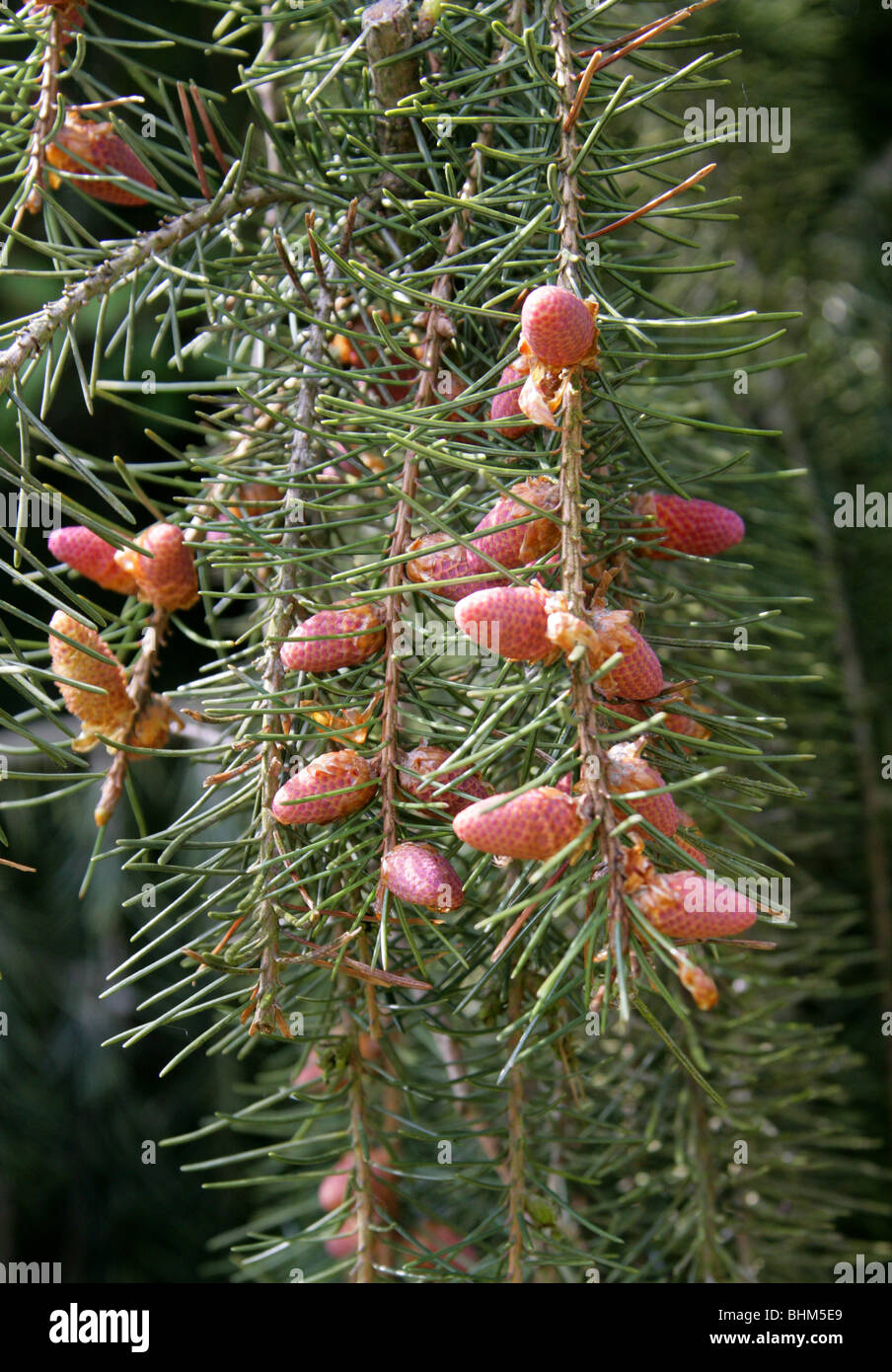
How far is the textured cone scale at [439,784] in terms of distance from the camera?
348mm

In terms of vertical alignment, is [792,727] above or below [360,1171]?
above

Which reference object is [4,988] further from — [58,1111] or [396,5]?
[396,5]

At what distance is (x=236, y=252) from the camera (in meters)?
0.49

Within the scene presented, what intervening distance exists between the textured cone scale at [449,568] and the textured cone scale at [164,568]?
11 centimetres

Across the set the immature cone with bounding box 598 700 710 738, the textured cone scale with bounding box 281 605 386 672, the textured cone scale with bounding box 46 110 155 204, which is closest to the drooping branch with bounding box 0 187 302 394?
the textured cone scale with bounding box 46 110 155 204

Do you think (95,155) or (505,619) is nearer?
(505,619)

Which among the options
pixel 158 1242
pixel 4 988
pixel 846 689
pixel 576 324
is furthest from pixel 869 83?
pixel 158 1242

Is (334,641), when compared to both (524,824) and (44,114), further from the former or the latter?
(44,114)

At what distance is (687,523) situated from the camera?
0.41 m

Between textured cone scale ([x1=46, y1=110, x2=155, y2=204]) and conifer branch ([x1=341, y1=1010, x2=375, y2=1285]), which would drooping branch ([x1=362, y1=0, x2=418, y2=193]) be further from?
conifer branch ([x1=341, y1=1010, x2=375, y2=1285])

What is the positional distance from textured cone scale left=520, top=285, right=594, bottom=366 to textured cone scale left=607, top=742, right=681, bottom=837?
0.12 m

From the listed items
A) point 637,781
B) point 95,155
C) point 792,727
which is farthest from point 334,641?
point 792,727

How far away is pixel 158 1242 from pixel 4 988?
1.02 feet

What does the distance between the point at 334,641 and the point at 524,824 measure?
0.12 metres
